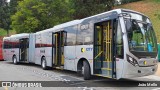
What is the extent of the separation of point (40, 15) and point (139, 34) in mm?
23861

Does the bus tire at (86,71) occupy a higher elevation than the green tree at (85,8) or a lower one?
lower

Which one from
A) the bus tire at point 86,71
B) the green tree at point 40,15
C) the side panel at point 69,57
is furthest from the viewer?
the green tree at point 40,15

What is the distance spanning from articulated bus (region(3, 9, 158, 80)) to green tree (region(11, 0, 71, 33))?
1609 centimetres

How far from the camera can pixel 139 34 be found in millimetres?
12000

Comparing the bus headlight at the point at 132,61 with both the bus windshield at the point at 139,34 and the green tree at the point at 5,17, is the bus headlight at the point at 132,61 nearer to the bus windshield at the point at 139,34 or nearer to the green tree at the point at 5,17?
the bus windshield at the point at 139,34

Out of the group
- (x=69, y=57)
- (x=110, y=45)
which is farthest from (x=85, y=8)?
(x=110, y=45)

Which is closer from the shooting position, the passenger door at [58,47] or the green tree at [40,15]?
the passenger door at [58,47]

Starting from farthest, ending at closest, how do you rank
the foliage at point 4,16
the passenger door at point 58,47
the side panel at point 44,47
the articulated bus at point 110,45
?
the foliage at point 4,16
the side panel at point 44,47
the passenger door at point 58,47
the articulated bus at point 110,45

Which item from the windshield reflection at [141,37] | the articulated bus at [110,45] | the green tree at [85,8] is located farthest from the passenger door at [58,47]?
A: the green tree at [85,8]

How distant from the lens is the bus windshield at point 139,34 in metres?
11.5

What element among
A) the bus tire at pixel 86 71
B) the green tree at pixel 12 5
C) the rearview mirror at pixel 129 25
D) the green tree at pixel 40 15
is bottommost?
the bus tire at pixel 86 71

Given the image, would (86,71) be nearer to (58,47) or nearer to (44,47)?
(58,47)

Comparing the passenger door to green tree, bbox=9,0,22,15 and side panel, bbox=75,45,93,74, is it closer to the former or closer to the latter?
side panel, bbox=75,45,93,74

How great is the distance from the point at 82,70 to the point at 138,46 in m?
4.03
